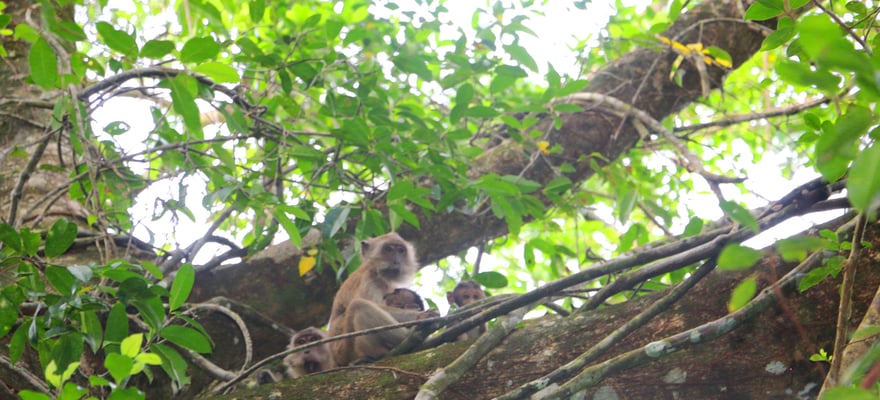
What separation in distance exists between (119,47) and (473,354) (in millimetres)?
2099

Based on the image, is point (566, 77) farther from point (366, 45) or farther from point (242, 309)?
point (242, 309)

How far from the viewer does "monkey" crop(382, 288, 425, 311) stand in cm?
671

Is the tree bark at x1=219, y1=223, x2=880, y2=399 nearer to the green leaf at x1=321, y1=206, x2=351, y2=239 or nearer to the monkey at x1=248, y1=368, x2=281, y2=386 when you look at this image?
the green leaf at x1=321, y1=206, x2=351, y2=239

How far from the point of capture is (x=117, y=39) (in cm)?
364

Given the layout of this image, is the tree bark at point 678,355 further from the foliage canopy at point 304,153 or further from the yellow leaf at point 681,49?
the yellow leaf at point 681,49

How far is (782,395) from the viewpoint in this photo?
278cm

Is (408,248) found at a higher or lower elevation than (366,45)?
lower

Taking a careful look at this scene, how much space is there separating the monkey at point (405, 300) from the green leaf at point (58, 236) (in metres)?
3.52

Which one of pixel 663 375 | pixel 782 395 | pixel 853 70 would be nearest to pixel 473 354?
pixel 663 375

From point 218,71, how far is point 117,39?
0.50m

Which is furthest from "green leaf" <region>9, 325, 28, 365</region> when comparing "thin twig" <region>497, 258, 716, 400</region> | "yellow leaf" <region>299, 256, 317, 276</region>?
"yellow leaf" <region>299, 256, 317, 276</region>

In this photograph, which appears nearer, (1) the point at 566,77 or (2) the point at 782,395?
(2) the point at 782,395

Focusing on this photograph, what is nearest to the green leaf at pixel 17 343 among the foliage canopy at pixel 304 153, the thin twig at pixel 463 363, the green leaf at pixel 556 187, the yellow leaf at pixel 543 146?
the foliage canopy at pixel 304 153

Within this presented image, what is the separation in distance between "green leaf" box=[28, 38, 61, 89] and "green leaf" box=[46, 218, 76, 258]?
75cm
